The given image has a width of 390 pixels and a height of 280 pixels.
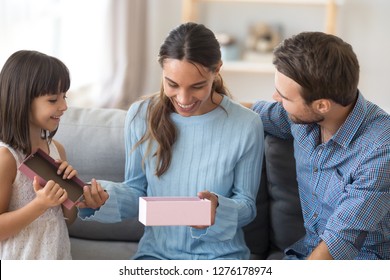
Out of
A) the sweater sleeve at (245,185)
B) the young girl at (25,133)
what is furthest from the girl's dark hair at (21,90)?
the sweater sleeve at (245,185)

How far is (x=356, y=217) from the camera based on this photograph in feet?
5.83

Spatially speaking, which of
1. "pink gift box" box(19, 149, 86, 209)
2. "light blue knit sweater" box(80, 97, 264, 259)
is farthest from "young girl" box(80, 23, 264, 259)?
"pink gift box" box(19, 149, 86, 209)

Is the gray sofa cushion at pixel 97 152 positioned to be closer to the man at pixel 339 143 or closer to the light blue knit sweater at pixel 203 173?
the light blue knit sweater at pixel 203 173

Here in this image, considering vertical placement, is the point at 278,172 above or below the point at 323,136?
below

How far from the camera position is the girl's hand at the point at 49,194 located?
1737mm

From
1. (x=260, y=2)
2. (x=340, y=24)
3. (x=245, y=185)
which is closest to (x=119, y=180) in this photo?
(x=245, y=185)

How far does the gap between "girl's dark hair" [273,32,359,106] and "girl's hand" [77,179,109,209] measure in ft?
1.87

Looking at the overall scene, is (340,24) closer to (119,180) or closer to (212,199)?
(119,180)

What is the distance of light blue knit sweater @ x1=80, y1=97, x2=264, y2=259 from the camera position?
199cm

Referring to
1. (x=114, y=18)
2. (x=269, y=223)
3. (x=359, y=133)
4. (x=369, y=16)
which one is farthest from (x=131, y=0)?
(x=359, y=133)

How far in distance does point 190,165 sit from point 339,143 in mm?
420

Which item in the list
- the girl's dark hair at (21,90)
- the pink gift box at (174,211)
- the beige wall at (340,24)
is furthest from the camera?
the beige wall at (340,24)
